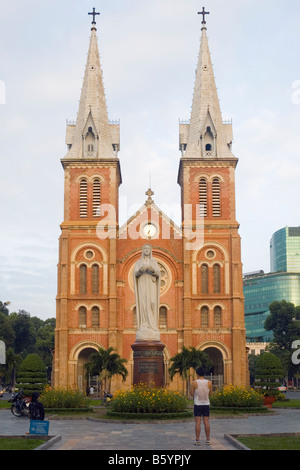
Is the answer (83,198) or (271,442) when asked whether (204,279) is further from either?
(271,442)

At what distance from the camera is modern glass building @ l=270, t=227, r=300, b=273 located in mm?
168137

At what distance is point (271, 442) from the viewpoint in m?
15.4

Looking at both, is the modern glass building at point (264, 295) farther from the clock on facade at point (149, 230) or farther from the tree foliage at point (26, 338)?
the clock on facade at point (149, 230)

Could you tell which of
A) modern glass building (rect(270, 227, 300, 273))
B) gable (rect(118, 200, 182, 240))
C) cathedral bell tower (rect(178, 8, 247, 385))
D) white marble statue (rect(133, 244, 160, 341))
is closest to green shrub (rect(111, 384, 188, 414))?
white marble statue (rect(133, 244, 160, 341))

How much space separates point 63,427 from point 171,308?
31799mm

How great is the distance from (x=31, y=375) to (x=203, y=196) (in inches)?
954

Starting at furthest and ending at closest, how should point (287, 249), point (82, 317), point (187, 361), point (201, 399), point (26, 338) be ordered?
point (287, 249)
point (26, 338)
point (82, 317)
point (187, 361)
point (201, 399)

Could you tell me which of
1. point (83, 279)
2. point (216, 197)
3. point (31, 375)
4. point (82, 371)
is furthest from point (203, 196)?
point (31, 375)

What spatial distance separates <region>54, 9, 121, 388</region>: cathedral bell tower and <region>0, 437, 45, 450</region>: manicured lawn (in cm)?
3440

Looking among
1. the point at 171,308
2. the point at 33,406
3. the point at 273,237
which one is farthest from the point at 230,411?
the point at 273,237

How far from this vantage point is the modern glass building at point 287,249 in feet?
552

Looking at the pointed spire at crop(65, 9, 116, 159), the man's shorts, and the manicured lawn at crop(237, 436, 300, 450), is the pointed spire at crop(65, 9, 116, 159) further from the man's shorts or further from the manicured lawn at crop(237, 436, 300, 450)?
the man's shorts

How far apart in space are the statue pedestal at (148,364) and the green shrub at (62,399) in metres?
3.52

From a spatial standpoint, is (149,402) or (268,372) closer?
(149,402)
